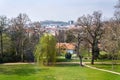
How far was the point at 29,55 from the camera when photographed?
37031mm

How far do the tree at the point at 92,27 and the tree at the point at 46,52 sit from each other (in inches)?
187

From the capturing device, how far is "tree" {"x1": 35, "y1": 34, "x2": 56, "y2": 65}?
31.1 metres

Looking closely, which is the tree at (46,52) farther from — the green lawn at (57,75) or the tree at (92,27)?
the green lawn at (57,75)

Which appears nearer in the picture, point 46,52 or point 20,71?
point 20,71

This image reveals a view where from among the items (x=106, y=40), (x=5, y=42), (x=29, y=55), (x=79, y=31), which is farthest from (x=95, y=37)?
(x=5, y=42)

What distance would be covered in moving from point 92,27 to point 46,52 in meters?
6.88

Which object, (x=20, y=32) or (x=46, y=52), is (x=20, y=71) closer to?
(x=46, y=52)

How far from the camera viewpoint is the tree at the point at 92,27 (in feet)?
115

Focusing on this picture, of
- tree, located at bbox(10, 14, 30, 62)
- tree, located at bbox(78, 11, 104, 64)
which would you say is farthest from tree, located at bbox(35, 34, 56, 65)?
tree, located at bbox(10, 14, 30, 62)

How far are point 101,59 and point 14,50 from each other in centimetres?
1160

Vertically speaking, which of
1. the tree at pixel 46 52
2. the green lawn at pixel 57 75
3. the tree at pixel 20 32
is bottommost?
the green lawn at pixel 57 75

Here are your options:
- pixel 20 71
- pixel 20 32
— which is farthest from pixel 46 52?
pixel 20 32

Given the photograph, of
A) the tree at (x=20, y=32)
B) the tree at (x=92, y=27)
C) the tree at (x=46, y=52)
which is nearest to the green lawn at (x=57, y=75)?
the tree at (x=46, y=52)

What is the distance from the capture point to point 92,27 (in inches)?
1384
